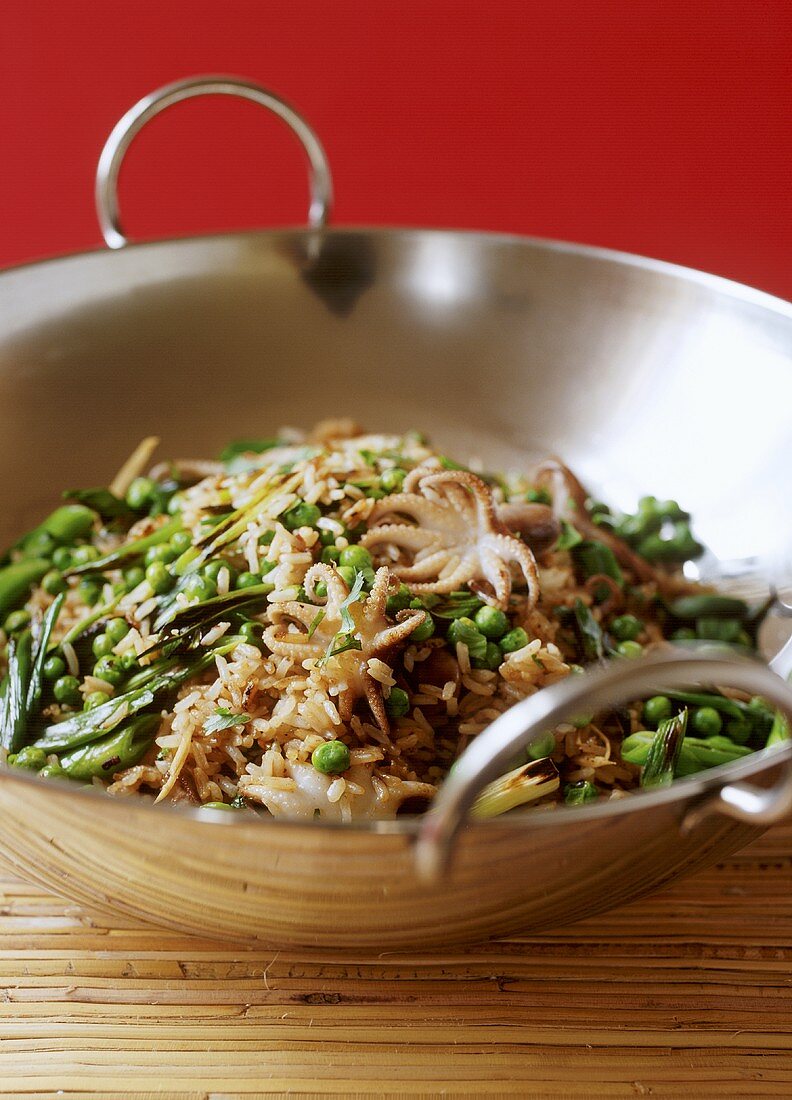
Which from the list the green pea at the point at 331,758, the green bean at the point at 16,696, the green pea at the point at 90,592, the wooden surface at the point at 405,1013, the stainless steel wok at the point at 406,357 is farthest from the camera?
the stainless steel wok at the point at 406,357

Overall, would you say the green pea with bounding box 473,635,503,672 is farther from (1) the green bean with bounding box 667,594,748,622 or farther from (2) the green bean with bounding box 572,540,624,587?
(1) the green bean with bounding box 667,594,748,622

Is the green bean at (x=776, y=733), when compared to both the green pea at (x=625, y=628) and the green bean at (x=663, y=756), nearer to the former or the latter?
the green bean at (x=663, y=756)

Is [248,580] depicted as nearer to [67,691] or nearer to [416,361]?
[67,691]

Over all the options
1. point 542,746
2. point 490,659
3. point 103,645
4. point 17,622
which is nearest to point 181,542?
point 103,645

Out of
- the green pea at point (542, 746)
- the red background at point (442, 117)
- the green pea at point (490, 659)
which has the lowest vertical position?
the green pea at point (542, 746)

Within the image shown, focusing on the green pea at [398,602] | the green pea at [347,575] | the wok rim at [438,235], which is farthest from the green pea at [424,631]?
the wok rim at [438,235]

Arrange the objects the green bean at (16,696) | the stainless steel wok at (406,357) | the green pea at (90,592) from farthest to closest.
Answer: the stainless steel wok at (406,357) → the green pea at (90,592) → the green bean at (16,696)

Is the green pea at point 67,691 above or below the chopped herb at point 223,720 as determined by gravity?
below
